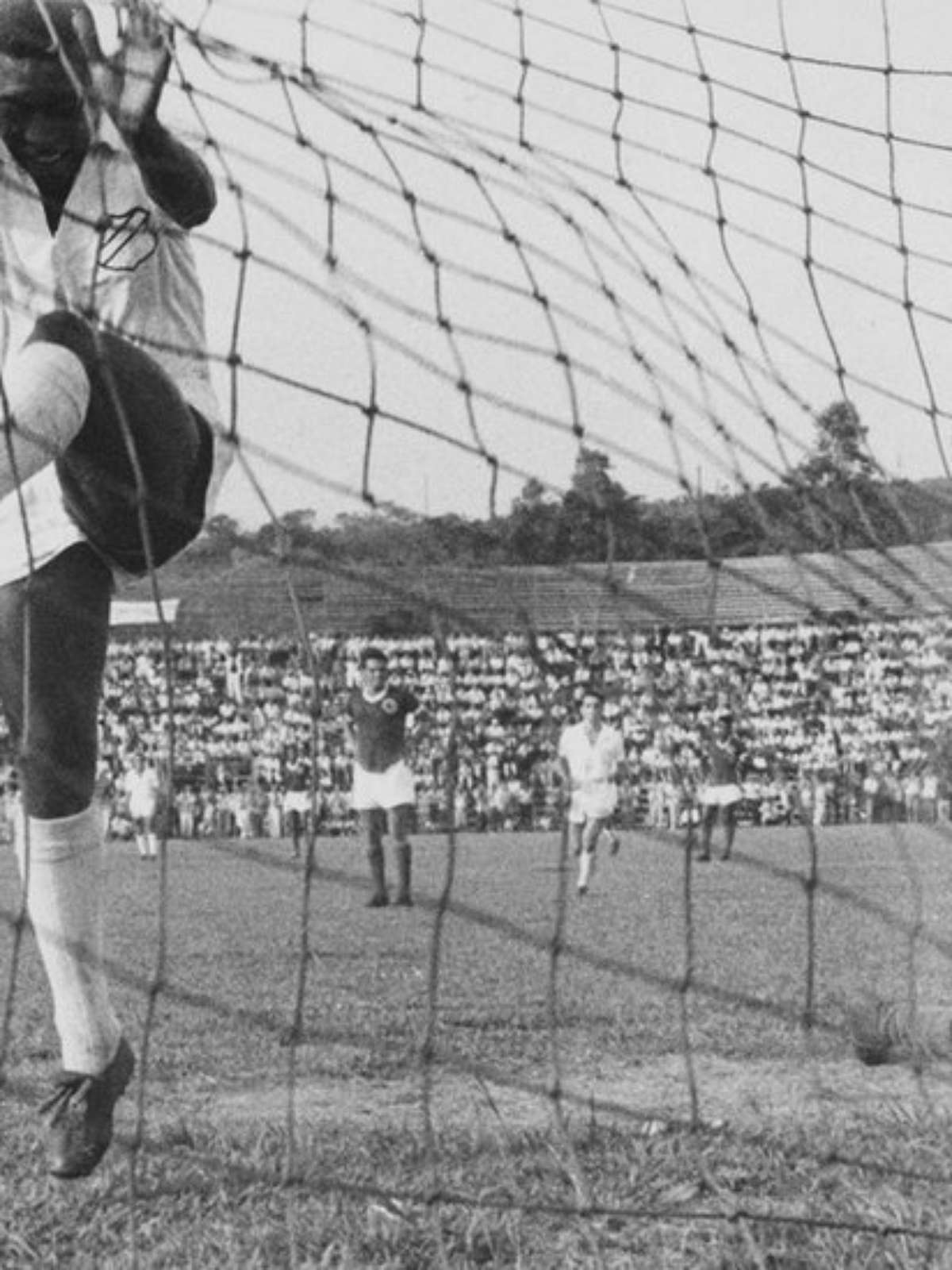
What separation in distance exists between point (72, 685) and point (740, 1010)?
359cm

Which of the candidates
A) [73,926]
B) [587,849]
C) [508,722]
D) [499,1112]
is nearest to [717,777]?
[587,849]

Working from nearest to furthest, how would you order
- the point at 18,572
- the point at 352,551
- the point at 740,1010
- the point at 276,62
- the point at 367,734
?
the point at 18,572, the point at 276,62, the point at 352,551, the point at 740,1010, the point at 367,734

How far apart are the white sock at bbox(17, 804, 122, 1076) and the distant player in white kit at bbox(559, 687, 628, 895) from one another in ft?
33.7

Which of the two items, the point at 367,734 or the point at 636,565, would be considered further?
the point at 367,734

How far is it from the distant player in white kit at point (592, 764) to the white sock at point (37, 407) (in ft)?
34.8

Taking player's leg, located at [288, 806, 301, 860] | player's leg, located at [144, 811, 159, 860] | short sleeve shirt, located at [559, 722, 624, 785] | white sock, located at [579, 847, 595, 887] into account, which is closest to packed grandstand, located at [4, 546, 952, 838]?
short sleeve shirt, located at [559, 722, 624, 785]

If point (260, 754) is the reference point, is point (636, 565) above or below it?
above

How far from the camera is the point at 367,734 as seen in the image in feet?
41.4

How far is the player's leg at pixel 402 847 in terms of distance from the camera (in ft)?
37.4

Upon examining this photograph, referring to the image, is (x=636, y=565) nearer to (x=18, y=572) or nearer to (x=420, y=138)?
(x=420, y=138)

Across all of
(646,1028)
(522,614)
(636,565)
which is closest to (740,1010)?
(646,1028)

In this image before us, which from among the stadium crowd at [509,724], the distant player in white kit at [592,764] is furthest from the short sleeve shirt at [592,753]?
the stadium crowd at [509,724]

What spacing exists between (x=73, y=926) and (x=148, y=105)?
3.64 ft

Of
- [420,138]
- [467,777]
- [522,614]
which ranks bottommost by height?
[467,777]
